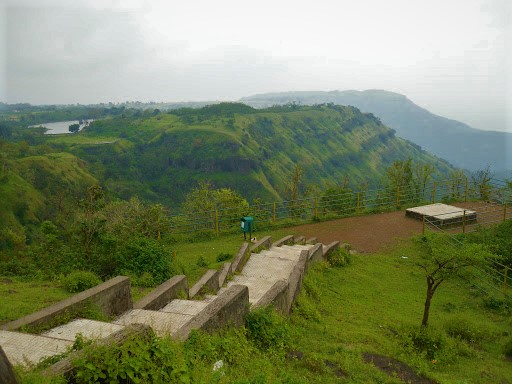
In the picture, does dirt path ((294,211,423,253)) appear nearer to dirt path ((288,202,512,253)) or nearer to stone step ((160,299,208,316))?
dirt path ((288,202,512,253))

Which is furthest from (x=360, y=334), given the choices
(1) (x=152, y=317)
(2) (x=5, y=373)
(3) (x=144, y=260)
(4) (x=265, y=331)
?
(2) (x=5, y=373)

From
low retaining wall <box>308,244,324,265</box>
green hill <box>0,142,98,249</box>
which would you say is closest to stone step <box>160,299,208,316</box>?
low retaining wall <box>308,244,324,265</box>

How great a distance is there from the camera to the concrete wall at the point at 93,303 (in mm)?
5180

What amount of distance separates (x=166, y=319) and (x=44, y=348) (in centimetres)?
176

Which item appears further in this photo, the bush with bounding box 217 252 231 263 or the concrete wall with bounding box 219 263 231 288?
the bush with bounding box 217 252 231 263

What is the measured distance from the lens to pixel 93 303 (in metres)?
5.88

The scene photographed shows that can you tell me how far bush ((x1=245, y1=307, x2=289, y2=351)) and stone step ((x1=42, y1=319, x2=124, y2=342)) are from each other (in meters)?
1.97

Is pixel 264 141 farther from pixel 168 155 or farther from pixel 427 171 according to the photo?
pixel 427 171

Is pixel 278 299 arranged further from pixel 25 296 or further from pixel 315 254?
pixel 315 254

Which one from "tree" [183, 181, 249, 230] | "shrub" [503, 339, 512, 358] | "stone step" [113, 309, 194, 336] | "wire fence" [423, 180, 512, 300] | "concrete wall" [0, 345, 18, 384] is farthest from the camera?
"tree" [183, 181, 249, 230]

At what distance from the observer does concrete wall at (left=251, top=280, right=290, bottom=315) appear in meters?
6.79

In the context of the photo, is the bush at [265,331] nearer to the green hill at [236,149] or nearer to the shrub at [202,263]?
the shrub at [202,263]

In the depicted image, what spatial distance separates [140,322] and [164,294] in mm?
1193

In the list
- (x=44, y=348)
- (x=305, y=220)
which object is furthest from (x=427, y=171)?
(x=44, y=348)
